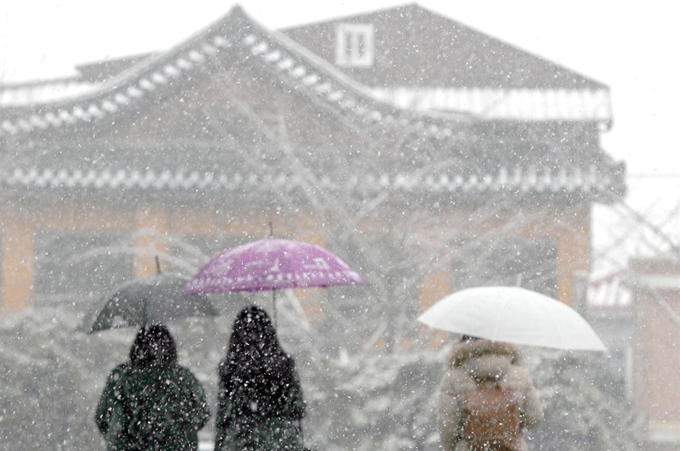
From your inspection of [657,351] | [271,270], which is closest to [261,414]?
[271,270]

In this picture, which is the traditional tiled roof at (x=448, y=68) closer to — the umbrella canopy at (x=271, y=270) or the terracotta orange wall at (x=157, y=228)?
the terracotta orange wall at (x=157, y=228)

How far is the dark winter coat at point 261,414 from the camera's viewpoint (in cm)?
284

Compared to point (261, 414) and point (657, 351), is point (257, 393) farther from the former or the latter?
point (657, 351)

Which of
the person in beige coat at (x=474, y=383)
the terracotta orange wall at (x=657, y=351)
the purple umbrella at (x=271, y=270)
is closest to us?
the person in beige coat at (x=474, y=383)

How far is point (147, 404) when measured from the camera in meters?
2.98

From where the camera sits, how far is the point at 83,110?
7668 millimetres

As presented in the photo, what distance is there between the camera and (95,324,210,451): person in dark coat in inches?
117

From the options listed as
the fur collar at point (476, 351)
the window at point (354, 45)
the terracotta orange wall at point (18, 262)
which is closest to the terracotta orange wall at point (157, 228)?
the terracotta orange wall at point (18, 262)

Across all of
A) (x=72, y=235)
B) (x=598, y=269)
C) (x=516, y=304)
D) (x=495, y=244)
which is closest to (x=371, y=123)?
(x=495, y=244)

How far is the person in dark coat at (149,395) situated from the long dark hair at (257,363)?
0.20m

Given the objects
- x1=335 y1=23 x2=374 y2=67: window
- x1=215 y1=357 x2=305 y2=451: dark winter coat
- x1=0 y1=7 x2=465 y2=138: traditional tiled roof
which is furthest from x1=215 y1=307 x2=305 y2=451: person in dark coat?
x1=335 y1=23 x2=374 y2=67: window

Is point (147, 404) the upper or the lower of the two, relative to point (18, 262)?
upper

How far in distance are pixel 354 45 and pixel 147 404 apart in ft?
24.0

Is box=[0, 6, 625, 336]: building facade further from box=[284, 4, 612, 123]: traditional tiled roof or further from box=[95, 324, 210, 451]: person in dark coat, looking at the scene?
box=[95, 324, 210, 451]: person in dark coat
